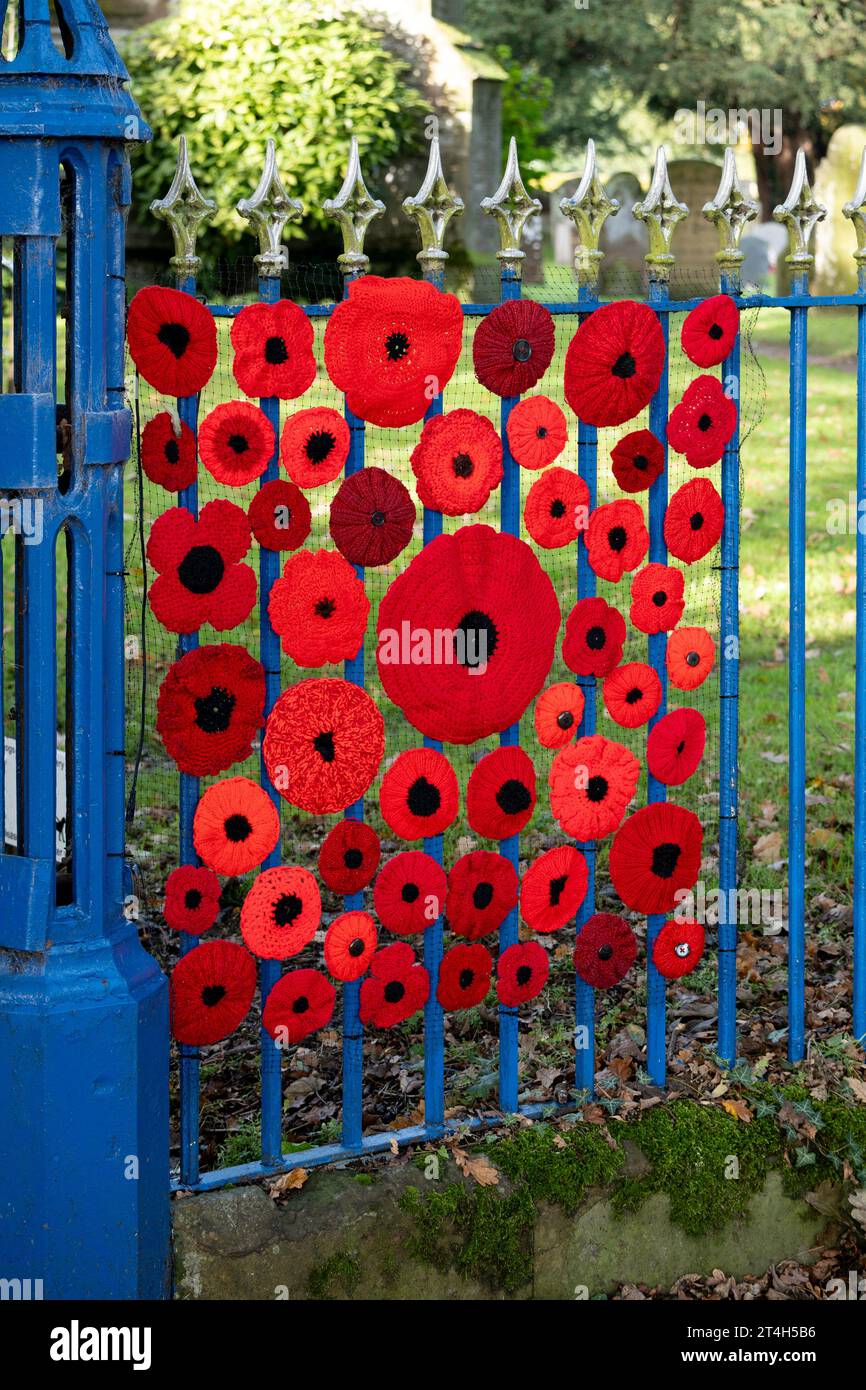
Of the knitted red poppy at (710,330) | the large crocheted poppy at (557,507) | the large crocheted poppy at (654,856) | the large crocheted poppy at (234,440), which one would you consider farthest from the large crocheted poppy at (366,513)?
the large crocheted poppy at (654,856)

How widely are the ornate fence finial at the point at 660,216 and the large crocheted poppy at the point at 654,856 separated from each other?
3.80ft

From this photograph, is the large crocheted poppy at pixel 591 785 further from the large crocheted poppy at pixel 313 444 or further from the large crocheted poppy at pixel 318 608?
the large crocheted poppy at pixel 313 444

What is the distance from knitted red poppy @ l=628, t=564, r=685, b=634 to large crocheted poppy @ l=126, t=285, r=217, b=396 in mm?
1040

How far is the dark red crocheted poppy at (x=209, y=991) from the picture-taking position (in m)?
3.29

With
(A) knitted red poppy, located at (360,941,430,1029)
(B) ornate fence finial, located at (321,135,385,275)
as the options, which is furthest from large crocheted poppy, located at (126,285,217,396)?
(A) knitted red poppy, located at (360,941,430,1029)

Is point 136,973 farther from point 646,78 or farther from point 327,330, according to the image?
point 646,78

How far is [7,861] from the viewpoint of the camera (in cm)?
311

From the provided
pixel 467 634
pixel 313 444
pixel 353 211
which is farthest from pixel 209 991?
pixel 353 211

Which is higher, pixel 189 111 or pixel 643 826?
pixel 189 111

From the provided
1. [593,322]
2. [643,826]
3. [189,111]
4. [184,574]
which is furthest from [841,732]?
[189,111]

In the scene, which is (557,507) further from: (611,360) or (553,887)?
(553,887)

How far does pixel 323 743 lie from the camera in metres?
3.34

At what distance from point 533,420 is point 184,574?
0.78m

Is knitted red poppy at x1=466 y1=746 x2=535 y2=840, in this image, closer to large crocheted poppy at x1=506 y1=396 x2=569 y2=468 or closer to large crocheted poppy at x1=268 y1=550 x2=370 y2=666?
large crocheted poppy at x1=268 y1=550 x2=370 y2=666
